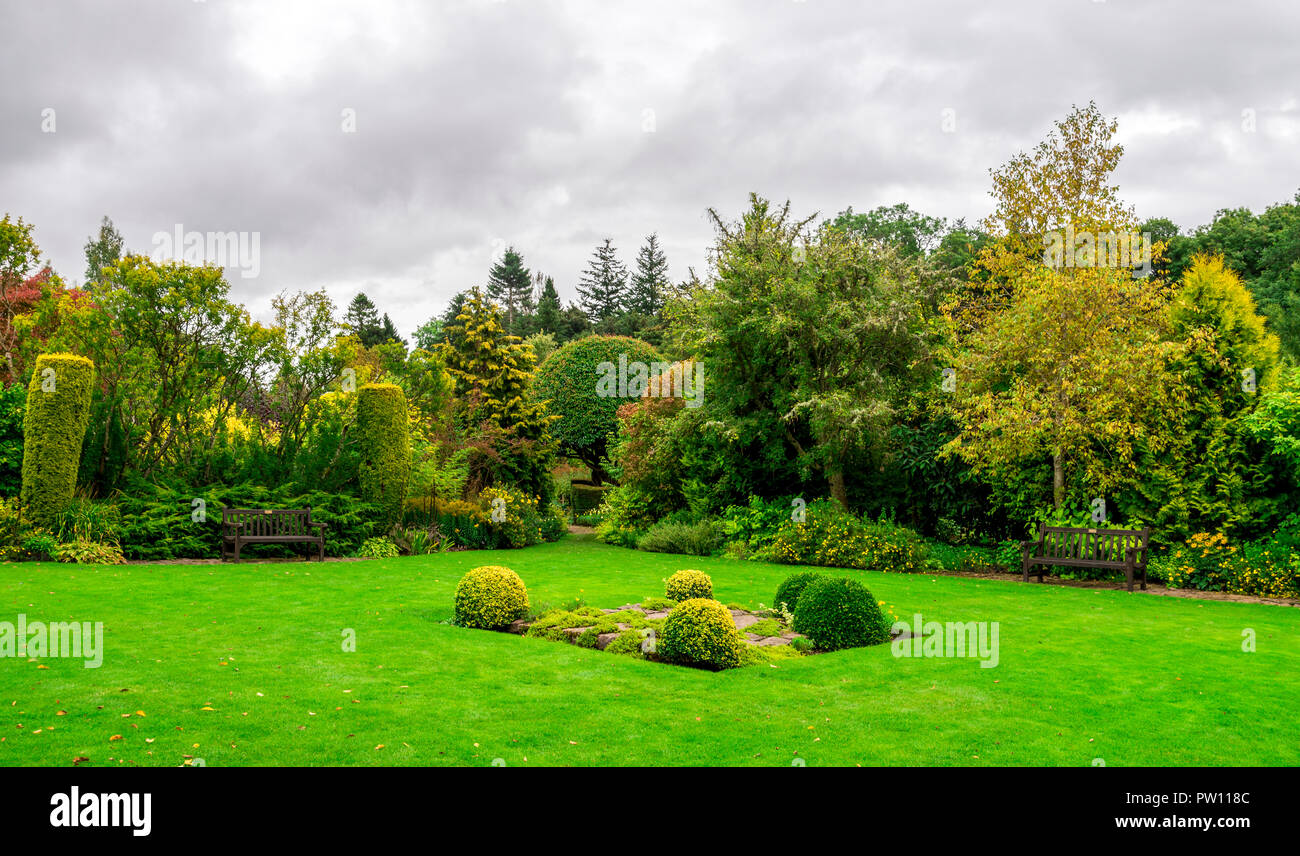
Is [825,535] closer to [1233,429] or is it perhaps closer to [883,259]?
[883,259]

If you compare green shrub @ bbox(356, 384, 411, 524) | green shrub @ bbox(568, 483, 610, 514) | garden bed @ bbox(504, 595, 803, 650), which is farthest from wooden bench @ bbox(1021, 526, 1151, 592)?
green shrub @ bbox(568, 483, 610, 514)

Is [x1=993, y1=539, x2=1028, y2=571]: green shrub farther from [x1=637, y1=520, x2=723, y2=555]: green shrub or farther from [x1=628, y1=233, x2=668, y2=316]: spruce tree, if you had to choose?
[x1=628, y1=233, x2=668, y2=316]: spruce tree

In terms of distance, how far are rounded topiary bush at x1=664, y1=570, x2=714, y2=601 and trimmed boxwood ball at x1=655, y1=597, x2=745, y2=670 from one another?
208cm

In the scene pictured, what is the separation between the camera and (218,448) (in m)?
16.1

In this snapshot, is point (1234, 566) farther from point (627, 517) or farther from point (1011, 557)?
point (627, 517)

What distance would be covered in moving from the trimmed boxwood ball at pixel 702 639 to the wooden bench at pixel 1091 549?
26.1 ft

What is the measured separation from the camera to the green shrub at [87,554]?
12773 mm

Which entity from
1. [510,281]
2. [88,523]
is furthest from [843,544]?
[510,281]

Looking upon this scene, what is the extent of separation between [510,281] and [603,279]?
25.0ft

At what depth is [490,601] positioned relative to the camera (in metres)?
8.41

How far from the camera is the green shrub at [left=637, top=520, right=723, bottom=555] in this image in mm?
17266

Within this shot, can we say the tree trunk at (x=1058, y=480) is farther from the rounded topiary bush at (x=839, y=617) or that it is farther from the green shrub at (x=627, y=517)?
the green shrub at (x=627, y=517)
